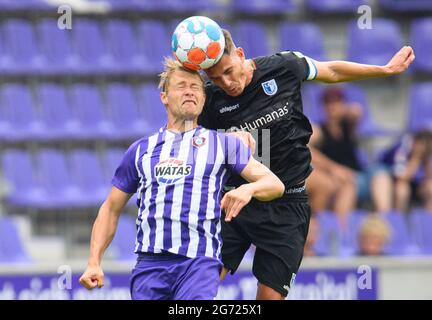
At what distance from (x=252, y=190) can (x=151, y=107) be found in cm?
794

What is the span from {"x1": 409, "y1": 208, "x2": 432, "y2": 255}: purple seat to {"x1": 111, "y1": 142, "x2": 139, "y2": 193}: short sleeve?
6.99 m

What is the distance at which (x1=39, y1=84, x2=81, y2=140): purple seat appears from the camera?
12.6 metres

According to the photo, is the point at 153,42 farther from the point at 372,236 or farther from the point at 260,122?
the point at 260,122

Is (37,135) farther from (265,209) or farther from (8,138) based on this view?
(265,209)

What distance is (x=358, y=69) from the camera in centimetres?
642

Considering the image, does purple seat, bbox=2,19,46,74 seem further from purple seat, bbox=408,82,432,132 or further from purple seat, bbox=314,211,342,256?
purple seat, bbox=408,82,432,132

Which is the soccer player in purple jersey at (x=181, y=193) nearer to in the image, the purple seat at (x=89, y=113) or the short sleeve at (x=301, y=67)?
the short sleeve at (x=301, y=67)

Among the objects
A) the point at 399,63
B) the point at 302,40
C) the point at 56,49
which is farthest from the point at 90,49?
the point at 399,63

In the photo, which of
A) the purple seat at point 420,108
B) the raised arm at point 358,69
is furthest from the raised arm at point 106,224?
the purple seat at point 420,108

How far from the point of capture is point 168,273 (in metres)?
5.46

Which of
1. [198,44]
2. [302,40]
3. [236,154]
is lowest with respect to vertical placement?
[236,154]
